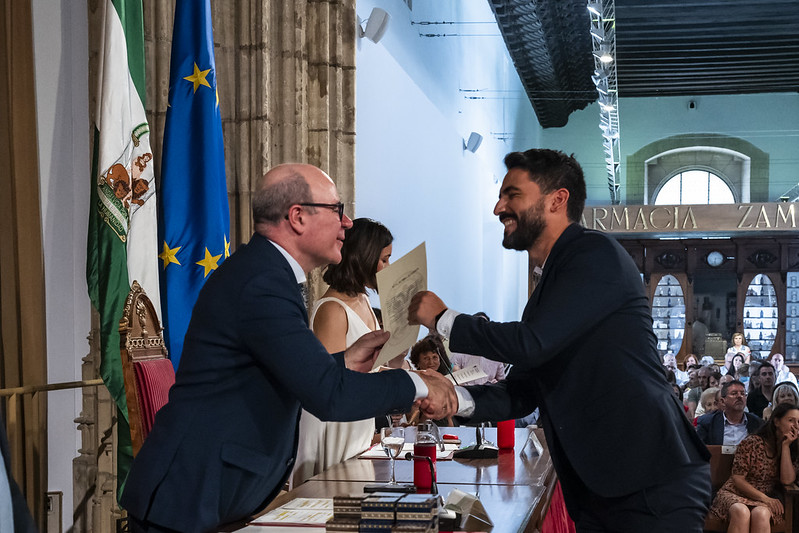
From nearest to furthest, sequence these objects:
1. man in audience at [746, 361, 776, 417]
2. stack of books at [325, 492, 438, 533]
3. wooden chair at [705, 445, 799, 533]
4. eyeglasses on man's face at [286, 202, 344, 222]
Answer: stack of books at [325, 492, 438, 533]
eyeglasses on man's face at [286, 202, 344, 222]
wooden chair at [705, 445, 799, 533]
man in audience at [746, 361, 776, 417]

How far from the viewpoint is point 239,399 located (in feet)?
6.66

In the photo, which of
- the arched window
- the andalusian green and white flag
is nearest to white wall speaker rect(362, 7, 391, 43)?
the andalusian green and white flag

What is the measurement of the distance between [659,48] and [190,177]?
16.4 metres

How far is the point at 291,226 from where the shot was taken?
2.23 metres

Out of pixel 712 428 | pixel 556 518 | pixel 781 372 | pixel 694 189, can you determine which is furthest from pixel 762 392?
pixel 694 189

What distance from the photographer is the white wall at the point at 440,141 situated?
733 centimetres

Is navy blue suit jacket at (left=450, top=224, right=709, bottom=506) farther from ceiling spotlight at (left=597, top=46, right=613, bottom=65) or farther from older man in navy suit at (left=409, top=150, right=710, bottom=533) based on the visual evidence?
ceiling spotlight at (left=597, top=46, right=613, bottom=65)

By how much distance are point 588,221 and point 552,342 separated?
17.7 metres

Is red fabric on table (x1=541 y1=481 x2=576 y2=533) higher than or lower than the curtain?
lower

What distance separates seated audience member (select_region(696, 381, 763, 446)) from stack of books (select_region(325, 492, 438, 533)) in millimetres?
5725

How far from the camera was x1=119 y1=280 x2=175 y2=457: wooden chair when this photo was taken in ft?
8.90

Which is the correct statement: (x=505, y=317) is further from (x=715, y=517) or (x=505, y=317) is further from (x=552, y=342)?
(x=552, y=342)

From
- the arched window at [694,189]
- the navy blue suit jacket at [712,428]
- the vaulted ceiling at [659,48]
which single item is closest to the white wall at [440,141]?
the vaulted ceiling at [659,48]

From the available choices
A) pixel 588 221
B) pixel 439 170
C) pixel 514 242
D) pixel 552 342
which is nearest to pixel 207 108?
pixel 514 242
